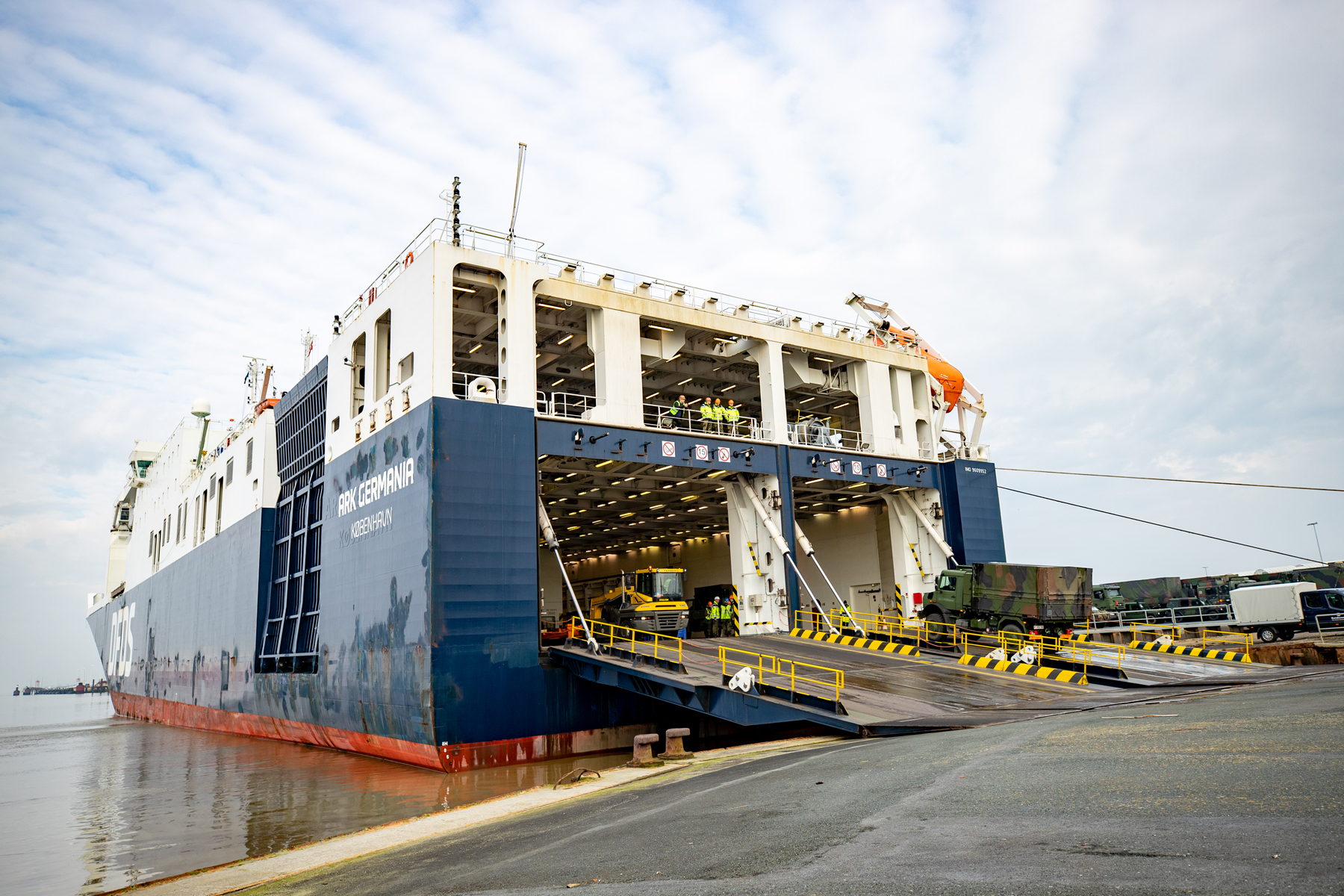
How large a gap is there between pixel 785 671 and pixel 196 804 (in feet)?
50.8

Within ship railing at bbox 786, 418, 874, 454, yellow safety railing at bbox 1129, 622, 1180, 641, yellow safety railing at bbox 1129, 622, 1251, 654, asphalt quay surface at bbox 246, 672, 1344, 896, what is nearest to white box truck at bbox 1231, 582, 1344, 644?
yellow safety railing at bbox 1129, 622, 1251, 654

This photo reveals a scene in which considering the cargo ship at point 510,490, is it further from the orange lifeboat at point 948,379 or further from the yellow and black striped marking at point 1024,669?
the yellow and black striped marking at point 1024,669

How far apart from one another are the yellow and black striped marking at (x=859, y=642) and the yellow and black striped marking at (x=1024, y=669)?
1.84 meters

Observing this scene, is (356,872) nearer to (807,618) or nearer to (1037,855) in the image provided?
(1037,855)

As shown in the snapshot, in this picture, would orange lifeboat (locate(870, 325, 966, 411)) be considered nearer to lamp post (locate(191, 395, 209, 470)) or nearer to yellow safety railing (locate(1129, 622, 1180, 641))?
yellow safety railing (locate(1129, 622, 1180, 641))

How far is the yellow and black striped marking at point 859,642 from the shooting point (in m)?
26.1

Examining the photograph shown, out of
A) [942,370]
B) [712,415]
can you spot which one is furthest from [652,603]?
[942,370]

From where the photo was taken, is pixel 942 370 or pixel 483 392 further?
pixel 942 370

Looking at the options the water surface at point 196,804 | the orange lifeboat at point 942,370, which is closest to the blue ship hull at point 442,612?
the water surface at point 196,804

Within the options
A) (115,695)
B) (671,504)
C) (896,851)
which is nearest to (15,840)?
(896,851)

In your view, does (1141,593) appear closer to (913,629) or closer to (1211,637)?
(1211,637)

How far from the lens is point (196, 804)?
20.6 meters

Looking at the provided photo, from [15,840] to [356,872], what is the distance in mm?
13496

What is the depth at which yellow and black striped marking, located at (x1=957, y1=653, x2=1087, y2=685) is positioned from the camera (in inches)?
843
